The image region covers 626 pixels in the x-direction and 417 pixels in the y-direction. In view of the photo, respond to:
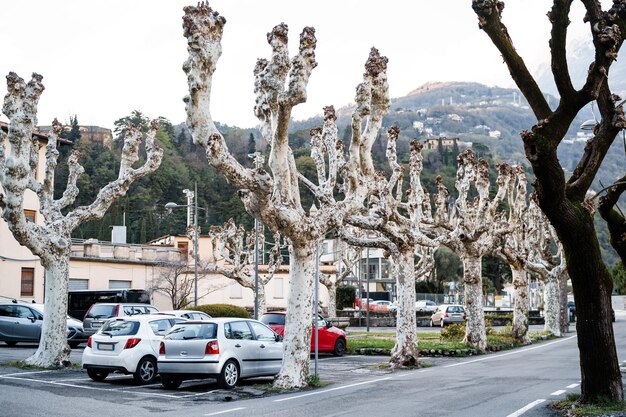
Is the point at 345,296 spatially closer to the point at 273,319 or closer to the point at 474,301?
the point at 474,301

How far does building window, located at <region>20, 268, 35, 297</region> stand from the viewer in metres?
45.4

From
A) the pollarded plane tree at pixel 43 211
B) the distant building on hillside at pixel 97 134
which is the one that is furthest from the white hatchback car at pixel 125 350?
the distant building on hillside at pixel 97 134

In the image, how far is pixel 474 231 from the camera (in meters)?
28.1

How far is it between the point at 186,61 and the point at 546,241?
30660 millimetres

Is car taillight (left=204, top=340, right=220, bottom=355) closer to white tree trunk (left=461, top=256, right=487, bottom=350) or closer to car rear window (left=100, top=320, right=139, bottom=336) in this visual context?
car rear window (left=100, top=320, right=139, bottom=336)

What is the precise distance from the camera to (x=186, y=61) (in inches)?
672

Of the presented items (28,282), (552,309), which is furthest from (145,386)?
(28,282)

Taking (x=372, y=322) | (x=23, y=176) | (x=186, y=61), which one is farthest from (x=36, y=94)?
(x=372, y=322)

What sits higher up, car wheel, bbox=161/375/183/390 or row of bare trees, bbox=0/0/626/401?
row of bare trees, bbox=0/0/626/401

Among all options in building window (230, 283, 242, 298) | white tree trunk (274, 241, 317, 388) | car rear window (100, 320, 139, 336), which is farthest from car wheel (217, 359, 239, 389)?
building window (230, 283, 242, 298)

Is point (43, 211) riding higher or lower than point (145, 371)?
higher

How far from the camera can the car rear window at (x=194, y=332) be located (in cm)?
1764

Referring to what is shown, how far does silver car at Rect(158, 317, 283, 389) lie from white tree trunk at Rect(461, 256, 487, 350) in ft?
41.8

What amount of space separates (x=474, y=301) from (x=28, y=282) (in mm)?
27953
